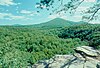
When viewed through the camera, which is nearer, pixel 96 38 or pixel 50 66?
pixel 96 38

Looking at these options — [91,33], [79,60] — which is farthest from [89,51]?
[91,33]

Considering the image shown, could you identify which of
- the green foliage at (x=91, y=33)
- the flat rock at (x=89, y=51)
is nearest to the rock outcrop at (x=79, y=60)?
the flat rock at (x=89, y=51)

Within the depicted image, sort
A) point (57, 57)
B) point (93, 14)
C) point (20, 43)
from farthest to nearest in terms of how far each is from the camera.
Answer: point (20, 43) → point (57, 57) → point (93, 14)

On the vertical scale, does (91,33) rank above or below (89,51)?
above

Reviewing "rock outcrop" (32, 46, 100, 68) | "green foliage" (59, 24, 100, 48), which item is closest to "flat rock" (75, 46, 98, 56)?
"rock outcrop" (32, 46, 100, 68)

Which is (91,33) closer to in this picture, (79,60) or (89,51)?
(79,60)

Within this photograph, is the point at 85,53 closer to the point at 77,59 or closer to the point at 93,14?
the point at 77,59

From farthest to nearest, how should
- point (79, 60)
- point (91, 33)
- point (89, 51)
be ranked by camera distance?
1. point (89, 51)
2. point (79, 60)
3. point (91, 33)

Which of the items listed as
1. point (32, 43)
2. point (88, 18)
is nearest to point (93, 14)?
point (88, 18)

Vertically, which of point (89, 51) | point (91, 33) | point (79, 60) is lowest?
point (79, 60)
